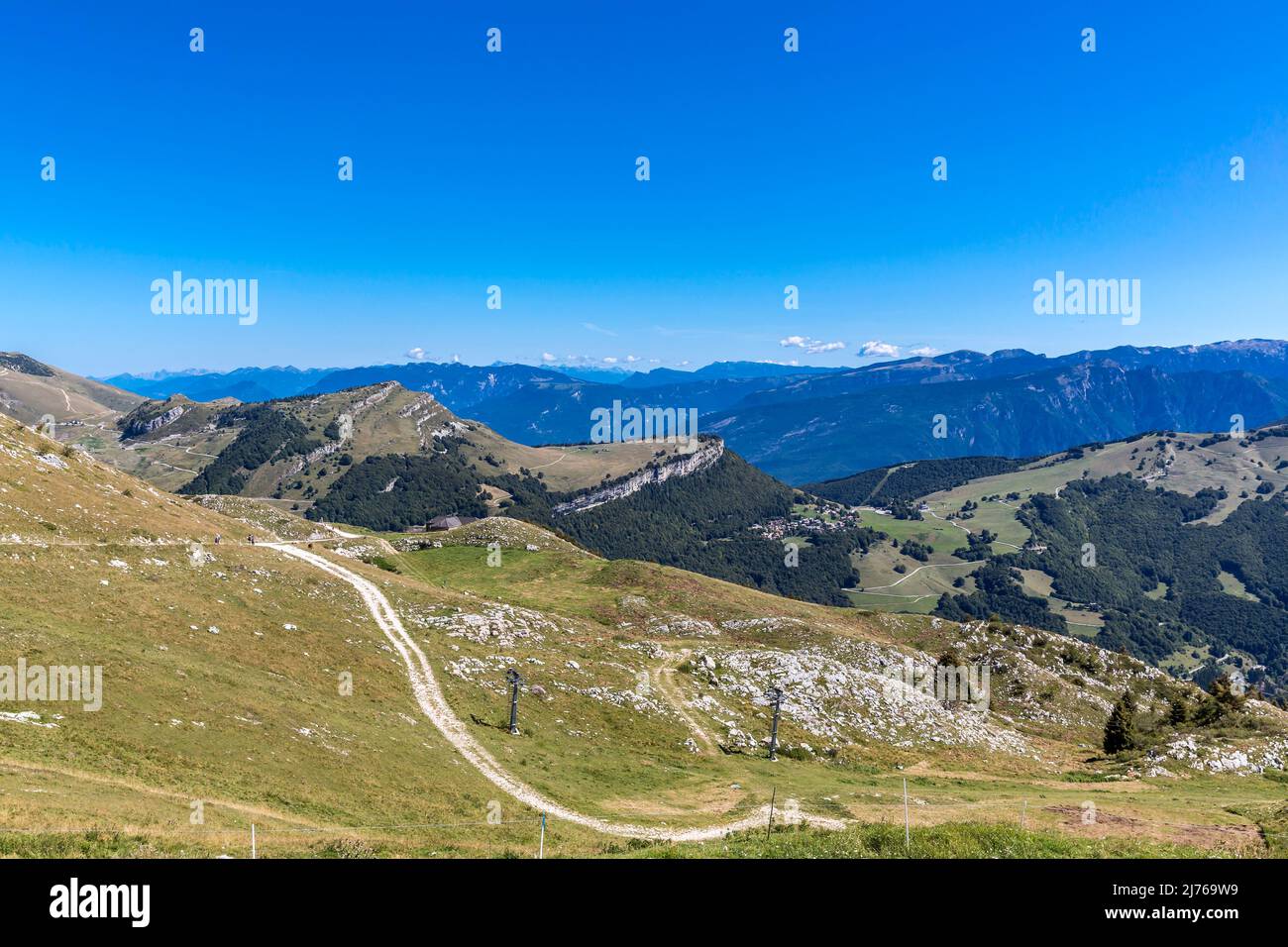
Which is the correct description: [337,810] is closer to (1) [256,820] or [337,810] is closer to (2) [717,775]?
(1) [256,820]

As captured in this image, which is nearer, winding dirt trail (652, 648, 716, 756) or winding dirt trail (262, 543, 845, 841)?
winding dirt trail (262, 543, 845, 841)

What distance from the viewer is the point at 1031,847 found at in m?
26.4

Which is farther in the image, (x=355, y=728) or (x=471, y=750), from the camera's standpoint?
(x=471, y=750)

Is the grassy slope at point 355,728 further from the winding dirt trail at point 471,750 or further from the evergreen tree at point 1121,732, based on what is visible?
the evergreen tree at point 1121,732

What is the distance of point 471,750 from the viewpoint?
177ft

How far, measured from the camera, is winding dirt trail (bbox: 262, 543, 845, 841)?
4278 centimetres

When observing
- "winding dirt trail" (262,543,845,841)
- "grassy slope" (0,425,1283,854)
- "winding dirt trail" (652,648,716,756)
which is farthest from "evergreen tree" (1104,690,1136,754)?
"winding dirt trail" (262,543,845,841)

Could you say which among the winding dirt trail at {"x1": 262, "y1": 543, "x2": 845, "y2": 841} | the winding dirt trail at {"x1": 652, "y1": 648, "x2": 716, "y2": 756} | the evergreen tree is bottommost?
the evergreen tree

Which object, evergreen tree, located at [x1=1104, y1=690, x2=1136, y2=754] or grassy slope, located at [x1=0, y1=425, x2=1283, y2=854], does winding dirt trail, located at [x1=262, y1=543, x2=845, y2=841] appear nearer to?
grassy slope, located at [x1=0, y1=425, x2=1283, y2=854]

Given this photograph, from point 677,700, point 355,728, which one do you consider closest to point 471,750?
point 355,728

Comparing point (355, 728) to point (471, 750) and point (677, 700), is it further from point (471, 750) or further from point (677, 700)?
point (677, 700)

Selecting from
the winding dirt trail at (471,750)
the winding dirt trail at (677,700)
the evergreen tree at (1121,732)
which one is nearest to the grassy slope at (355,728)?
the winding dirt trail at (677,700)

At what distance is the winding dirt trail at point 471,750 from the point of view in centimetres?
4278
